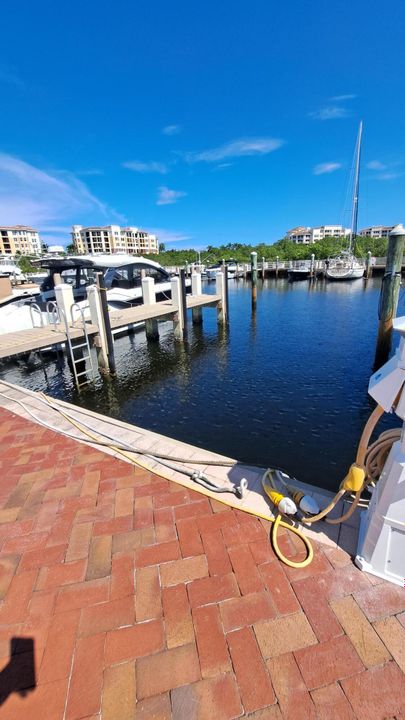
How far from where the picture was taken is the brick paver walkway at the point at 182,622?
1.58m

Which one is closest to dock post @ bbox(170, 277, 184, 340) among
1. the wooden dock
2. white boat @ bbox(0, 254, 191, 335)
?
the wooden dock

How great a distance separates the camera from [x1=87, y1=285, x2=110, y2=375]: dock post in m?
9.32

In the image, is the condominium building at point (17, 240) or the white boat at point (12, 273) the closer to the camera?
the white boat at point (12, 273)

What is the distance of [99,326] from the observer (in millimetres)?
9531

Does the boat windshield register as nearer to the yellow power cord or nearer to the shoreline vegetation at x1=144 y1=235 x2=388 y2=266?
the yellow power cord

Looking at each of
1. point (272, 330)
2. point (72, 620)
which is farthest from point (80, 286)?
point (72, 620)

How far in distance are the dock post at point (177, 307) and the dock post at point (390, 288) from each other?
7.38m

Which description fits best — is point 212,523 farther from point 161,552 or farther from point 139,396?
point 139,396

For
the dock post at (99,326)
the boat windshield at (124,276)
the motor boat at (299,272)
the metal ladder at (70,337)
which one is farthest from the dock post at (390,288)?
the motor boat at (299,272)

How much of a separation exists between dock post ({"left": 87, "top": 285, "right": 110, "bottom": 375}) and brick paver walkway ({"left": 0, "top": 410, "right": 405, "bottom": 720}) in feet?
23.5

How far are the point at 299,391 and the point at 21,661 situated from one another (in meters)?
7.15

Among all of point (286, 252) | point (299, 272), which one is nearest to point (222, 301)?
point (299, 272)

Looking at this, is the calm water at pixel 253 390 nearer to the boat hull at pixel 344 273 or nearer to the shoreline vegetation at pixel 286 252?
the boat hull at pixel 344 273

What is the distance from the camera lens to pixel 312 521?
8.18 ft
